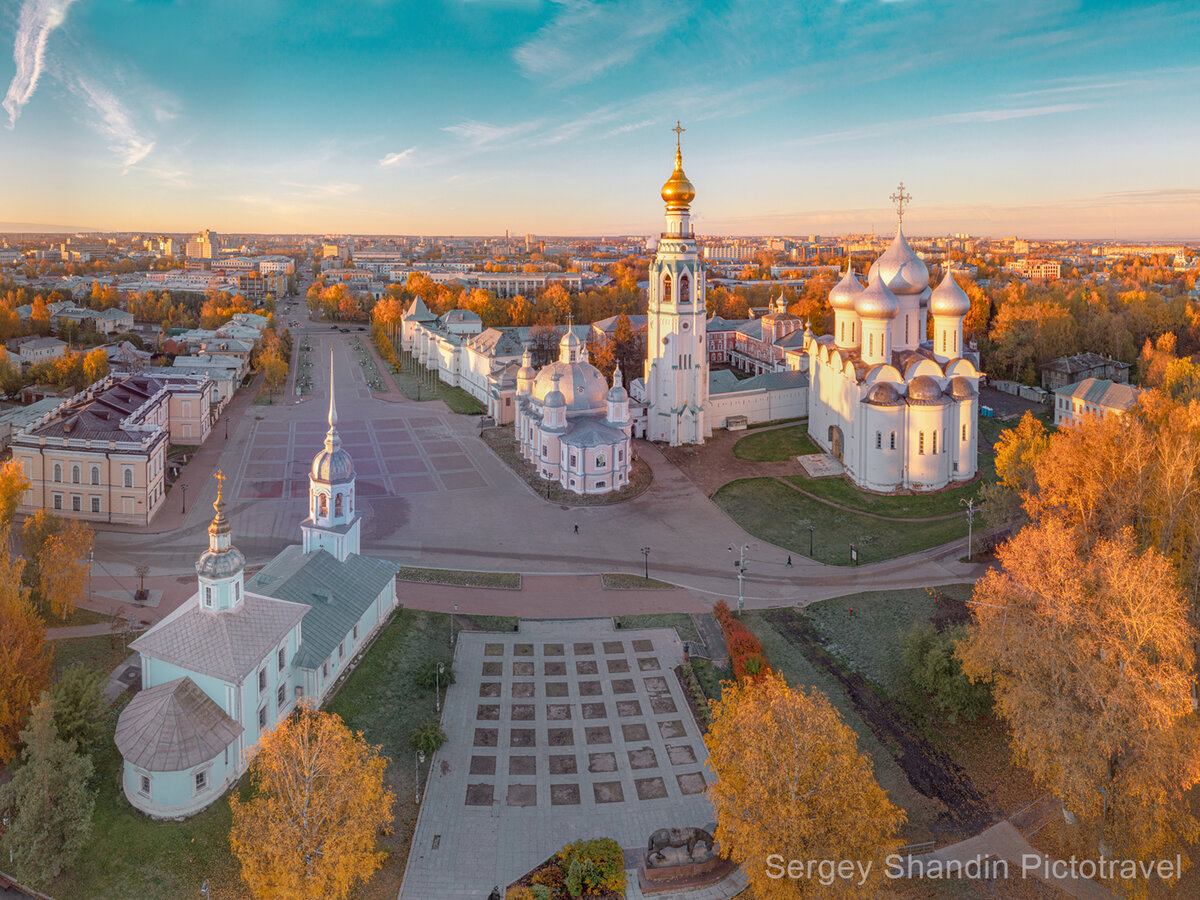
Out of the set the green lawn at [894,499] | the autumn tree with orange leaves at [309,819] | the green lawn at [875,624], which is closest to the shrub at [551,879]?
the autumn tree with orange leaves at [309,819]

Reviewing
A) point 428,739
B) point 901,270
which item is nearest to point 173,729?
point 428,739

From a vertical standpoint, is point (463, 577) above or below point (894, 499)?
below

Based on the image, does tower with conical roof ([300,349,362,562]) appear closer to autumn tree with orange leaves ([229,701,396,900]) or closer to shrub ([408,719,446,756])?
shrub ([408,719,446,756])

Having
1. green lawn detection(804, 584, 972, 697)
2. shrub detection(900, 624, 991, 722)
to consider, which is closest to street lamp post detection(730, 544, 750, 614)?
green lawn detection(804, 584, 972, 697)

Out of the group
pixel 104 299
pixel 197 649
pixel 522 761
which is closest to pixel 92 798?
pixel 197 649

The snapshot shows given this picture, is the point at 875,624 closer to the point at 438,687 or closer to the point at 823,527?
the point at 823,527

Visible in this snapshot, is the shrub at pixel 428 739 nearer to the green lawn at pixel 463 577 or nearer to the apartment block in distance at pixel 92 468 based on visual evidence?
the green lawn at pixel 463 577
